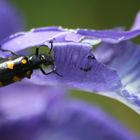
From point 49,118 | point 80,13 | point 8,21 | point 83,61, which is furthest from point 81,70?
point 80,13

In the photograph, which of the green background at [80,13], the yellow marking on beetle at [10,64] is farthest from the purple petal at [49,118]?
the green background at [80,13]

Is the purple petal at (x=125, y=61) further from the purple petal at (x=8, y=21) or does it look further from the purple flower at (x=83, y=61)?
the purple petal at (x=8, y=21)

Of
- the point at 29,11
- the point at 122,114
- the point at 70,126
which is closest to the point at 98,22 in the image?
the point at 29,11

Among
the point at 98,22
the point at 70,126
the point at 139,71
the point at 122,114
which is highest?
the point at 139,71

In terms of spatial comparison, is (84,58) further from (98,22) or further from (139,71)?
(98,22)

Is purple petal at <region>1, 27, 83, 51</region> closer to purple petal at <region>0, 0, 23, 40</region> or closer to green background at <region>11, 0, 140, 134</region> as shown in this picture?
purple petal at <region>0, 0, 23, 40</region>

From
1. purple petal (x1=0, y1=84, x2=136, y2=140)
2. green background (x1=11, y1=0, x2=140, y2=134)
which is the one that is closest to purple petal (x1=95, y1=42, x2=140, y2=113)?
purple petal (x1=0, y1=84, x2=136, y2=140)
